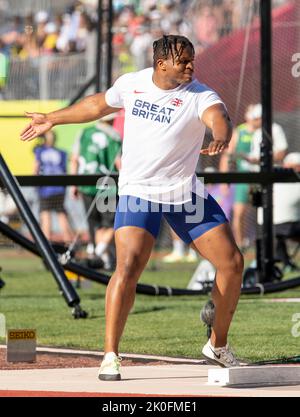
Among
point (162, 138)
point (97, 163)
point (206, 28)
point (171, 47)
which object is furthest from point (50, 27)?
point (162, 138)

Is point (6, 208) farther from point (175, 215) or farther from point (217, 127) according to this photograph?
point (217, 127)

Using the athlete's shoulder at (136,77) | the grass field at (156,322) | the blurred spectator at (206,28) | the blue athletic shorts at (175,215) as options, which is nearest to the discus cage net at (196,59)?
the blurred spectator at (206,28)

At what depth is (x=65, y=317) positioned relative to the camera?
1299cm

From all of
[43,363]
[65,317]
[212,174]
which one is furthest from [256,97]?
[43,363]

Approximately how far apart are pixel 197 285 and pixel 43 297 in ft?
5.71

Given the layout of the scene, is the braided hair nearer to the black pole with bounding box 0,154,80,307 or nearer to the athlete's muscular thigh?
the athlete's muscular thigh

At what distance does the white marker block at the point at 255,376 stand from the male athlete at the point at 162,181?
691mm

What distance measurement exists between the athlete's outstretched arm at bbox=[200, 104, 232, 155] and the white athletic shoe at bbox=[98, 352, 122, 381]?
138cm

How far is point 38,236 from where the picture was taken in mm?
12266

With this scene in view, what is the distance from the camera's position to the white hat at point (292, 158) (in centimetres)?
1577

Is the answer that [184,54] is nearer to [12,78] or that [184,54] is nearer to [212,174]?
[212,174]

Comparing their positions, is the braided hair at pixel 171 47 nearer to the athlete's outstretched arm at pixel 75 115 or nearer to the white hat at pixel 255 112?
the athlete's outstretched arm at pixel 75 115

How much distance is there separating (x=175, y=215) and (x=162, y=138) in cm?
52

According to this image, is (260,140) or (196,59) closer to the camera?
(260,140)
